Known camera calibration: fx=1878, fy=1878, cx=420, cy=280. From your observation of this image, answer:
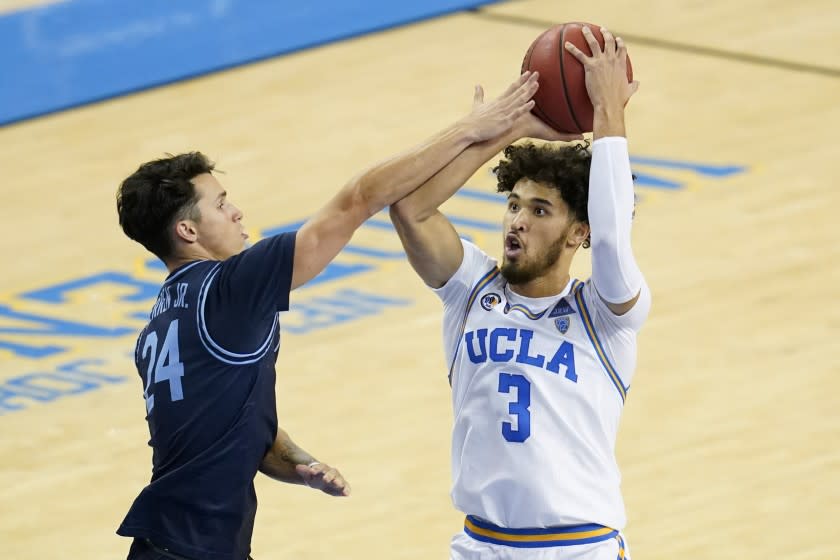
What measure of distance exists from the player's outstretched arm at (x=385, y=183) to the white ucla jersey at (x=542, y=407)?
0.49 m

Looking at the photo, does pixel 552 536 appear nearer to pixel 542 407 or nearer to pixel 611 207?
pixel 542 407

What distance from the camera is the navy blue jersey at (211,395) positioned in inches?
222

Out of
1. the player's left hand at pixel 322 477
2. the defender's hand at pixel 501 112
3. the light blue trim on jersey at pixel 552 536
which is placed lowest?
the light blue trim on jersey at pixel 552 536

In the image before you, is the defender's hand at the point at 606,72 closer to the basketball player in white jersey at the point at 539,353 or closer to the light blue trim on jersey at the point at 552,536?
the basketball player in white jersey at the point at 539,353

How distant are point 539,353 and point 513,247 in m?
0.37

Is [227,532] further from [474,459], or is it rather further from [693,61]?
[693,61]

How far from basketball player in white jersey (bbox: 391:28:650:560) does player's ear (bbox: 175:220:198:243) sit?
2.10ft

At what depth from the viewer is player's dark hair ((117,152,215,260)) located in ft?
19.3

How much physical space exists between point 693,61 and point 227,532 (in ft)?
29.4

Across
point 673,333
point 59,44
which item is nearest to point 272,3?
point 59,44

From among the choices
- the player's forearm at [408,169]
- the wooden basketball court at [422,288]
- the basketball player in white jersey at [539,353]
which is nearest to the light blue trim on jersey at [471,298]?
the basketball player in white jersey at [539,353]

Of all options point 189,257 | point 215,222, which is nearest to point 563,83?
point 215,222

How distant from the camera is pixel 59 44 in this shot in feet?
49.3

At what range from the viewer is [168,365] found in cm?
575
